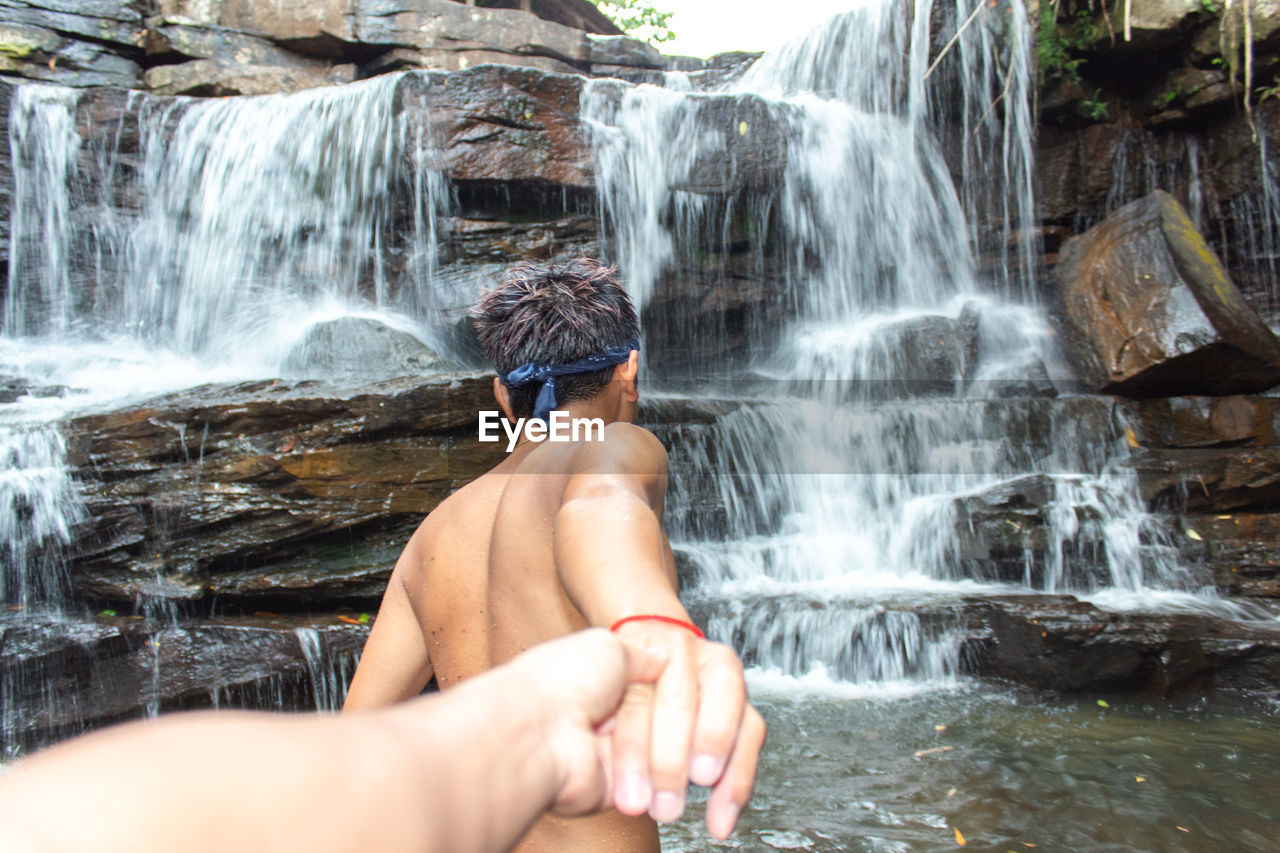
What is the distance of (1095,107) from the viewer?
970 centimetres

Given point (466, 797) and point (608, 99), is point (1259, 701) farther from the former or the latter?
point (608, 99)

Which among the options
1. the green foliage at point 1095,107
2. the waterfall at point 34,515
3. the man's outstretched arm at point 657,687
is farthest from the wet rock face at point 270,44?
the man's outstretched arm at point 657,687

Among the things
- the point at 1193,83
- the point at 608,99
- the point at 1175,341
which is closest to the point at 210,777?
the point at 1175,341

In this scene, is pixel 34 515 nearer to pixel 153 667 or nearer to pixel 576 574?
pixel 153 667

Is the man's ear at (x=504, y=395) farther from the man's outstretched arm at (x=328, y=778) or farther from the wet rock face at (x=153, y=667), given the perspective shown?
the wet rock face at (x=153, y=667)

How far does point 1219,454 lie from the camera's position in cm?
616

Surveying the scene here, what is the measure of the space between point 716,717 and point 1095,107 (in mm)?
11058

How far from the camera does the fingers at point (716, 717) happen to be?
2.51 ft

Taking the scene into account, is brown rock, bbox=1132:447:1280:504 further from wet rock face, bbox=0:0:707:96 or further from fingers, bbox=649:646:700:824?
wet rock face, bbox=0:0:707:96

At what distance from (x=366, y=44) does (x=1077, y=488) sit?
11.4 meters

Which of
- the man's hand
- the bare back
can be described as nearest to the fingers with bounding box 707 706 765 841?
the man's hand

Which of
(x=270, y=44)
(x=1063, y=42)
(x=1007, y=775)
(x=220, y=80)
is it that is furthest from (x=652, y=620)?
(x=270, y=44)

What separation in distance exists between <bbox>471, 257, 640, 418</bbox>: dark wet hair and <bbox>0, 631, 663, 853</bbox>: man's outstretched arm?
117 centimetres

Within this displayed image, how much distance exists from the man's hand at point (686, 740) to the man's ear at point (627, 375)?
107 centimetres
